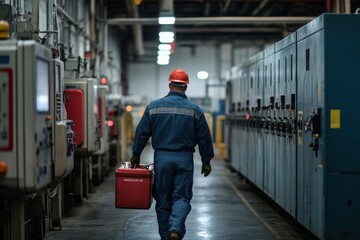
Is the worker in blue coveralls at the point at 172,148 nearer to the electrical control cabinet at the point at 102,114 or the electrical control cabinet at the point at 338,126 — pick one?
the electrical control cabinet at the point at 338,126

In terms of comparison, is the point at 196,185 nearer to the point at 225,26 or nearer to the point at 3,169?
the point at 3,169

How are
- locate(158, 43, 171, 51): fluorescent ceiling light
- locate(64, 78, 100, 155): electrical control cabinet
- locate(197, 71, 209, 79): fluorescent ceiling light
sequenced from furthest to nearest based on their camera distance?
locate(197, 71, 209, 79): fluorescent ceiling light, locate(158, 43, 171, 51): fluorescent ceiling light, locate(64, 78, 100, 155): electrical control cabinet

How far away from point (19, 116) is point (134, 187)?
86.5 inches

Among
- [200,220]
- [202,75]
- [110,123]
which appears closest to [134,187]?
[200,220]

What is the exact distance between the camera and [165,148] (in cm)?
774

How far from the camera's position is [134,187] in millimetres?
7832

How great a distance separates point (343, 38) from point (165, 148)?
241 cm

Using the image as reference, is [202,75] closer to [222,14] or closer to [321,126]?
[222,14]

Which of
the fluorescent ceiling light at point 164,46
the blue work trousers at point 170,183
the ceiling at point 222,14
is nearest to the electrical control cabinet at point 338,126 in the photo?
the blue work trousers at point 170,183

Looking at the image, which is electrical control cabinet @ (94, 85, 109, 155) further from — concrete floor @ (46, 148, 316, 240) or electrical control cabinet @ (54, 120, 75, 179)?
electrical control cabinet @ (54, 120, 75, 179)

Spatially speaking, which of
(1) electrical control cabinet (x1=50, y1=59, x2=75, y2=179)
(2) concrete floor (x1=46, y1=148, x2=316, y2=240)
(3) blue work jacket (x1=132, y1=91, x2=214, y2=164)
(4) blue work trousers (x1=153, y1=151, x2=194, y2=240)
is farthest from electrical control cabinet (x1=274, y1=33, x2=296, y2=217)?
(1) electrical control cabinet (x1=50, y1=59, x2=75, y2=179)

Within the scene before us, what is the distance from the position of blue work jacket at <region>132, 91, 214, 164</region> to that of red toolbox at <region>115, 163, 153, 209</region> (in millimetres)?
270

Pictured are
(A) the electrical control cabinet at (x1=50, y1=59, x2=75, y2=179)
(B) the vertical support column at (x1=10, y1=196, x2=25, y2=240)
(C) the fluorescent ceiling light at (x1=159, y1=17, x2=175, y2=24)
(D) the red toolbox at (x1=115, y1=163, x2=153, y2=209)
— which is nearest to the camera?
(B) the vertical support column at (x1=10, y1=196, x2=25, y2=240)

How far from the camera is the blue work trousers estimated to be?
7672 millimetres
